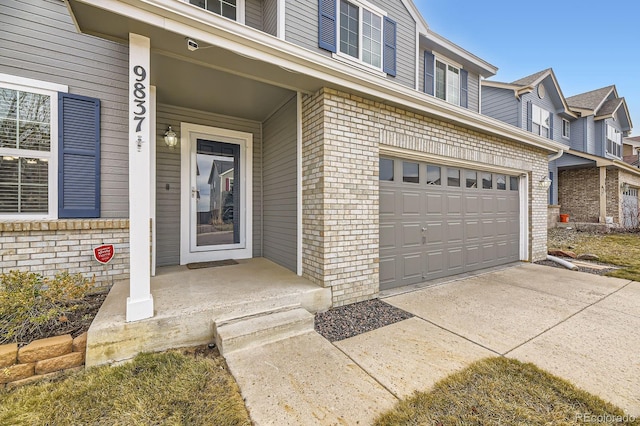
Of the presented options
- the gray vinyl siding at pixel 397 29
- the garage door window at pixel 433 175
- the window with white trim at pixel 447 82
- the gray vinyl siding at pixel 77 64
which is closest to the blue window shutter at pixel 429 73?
the window with white trim at pixel 447 82

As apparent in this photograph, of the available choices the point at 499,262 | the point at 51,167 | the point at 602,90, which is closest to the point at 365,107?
the point at 51,167

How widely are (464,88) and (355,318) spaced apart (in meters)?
8.28

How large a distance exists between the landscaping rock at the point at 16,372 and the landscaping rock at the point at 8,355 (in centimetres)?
4

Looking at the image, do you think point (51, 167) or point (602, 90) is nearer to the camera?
point (51, 167)

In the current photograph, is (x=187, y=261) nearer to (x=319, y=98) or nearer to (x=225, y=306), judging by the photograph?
(x=225, y=306)

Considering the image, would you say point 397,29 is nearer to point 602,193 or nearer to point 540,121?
point 540,121

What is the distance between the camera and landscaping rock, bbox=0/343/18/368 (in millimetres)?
2201

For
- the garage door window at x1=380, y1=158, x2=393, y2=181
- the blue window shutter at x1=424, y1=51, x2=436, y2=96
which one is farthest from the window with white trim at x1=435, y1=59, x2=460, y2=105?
the garage door window at x1=380, y1=158, x2=393, y2=181

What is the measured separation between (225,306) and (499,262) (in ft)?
20.2

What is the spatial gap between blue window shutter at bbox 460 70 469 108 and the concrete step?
8379 millimetres

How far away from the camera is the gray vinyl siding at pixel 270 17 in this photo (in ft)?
16.5

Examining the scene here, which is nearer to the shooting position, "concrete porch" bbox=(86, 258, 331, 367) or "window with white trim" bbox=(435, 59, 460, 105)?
"concrete porch" bbox=(86, 258, 331, 367)

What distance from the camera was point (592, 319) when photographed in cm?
338

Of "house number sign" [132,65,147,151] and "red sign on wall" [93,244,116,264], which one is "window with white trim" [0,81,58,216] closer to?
"red sign on wall" [93,244,116,264]
